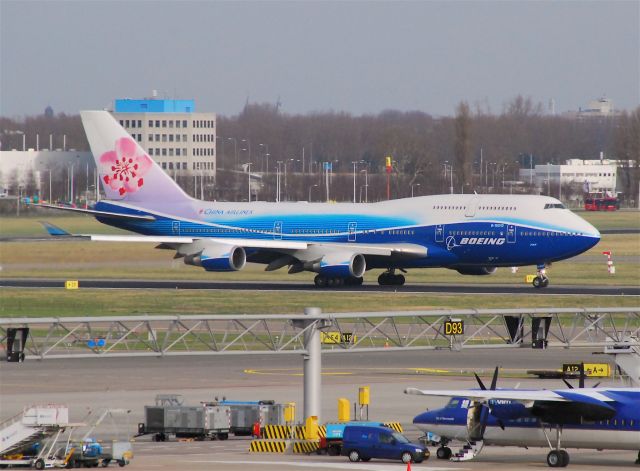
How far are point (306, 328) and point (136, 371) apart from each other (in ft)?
64.7

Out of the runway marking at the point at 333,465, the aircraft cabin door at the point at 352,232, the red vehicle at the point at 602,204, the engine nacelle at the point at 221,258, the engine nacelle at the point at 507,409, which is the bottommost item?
the runway marking at the point at 333,465

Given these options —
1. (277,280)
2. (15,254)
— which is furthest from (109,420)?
(15,254)

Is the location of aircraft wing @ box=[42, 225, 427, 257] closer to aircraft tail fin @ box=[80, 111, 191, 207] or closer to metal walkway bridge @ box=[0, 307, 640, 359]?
aircraft tail fin @ box=[80, 111, 191, 207]

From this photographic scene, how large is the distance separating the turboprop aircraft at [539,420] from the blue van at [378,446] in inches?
46.4

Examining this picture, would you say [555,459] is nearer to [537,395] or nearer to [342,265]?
[537,395]

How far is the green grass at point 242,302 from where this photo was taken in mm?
77875

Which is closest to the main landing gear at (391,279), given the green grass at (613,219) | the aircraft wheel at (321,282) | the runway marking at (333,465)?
the aircraft wheel at (321,282)

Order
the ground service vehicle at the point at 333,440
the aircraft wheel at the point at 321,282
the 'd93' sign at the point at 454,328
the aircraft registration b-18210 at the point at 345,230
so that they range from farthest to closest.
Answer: the aircraft wheel at the point at 321,282, the aircraft registration b-18210 at the point at 345,230, the 'd93' sign at the point at 454,328, the ground service vehicle at the point at 333,440

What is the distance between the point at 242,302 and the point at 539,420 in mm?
42238

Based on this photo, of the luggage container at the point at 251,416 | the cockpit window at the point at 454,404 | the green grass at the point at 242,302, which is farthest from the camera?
the green grass at the point at 242,302

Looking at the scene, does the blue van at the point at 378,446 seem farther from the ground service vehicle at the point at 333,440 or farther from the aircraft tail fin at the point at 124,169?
the aircraft tail fin at the point at 124,169

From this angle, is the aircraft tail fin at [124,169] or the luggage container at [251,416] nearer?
the luggage container at [251,416]

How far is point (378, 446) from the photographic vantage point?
4109cm

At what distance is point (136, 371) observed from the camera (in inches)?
2484
